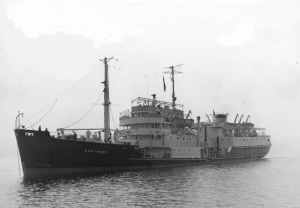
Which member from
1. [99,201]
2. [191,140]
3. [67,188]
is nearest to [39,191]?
[67,188]

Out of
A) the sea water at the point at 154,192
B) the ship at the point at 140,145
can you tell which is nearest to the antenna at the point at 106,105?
the ship at the point at 140,145

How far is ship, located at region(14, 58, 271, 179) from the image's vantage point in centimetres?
4038

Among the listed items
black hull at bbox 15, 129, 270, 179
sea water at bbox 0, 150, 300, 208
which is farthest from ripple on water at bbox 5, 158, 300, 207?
black hull at bbox 15, 129, 270, 179

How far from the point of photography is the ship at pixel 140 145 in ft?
132

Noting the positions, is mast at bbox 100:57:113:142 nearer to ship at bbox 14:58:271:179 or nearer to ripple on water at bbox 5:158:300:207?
ship at bbox 14:58:271:179

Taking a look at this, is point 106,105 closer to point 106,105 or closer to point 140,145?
point 106,105

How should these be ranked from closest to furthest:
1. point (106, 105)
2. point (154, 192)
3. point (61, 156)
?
point (154, 192) < point (61, 156) < point (106, 105)

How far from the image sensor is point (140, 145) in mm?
50469

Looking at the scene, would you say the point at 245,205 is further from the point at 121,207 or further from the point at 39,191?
the point at 39,191

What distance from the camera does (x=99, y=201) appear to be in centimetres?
2623

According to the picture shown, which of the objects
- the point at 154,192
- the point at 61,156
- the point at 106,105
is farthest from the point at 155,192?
the point at 106,105

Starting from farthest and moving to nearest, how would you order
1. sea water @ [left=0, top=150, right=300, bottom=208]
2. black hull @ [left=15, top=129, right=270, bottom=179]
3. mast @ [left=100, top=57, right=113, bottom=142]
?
1. mast @ [left=100, top=57, right=113, bottom=142]
2. black hull @ [left=15, top=129, right=270, bottom=179]
3. sea water @ [left=0, top=150, right=300, bottom=208]

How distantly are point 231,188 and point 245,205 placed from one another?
7.35 metres

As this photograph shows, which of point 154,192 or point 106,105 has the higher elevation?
point 106,105
